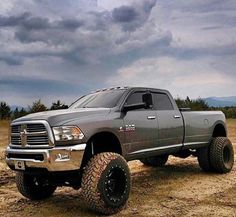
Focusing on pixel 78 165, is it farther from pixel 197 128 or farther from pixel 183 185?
pixel 197 128

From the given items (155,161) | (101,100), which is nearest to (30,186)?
(101,100)

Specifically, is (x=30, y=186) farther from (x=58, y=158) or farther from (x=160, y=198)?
(x=160, y=198)

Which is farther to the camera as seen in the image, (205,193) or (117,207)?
(205,193)

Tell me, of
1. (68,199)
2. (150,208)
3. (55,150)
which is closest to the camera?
(55,150)

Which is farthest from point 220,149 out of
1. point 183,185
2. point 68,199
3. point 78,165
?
point 78,165

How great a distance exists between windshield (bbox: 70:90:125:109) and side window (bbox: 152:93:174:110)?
107cm

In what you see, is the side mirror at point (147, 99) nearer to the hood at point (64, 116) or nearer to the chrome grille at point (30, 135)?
the hood at point (64, 116)

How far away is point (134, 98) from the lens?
8008 millimetres

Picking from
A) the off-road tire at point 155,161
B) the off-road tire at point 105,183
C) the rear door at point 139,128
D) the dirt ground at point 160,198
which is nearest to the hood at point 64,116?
the rear door at point 139,128

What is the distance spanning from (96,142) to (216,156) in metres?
4.17

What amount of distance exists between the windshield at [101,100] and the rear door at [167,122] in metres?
1.03

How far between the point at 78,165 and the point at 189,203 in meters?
2.21

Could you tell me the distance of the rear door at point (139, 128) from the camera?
24.1 ft

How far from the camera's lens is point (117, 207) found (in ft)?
21.6
